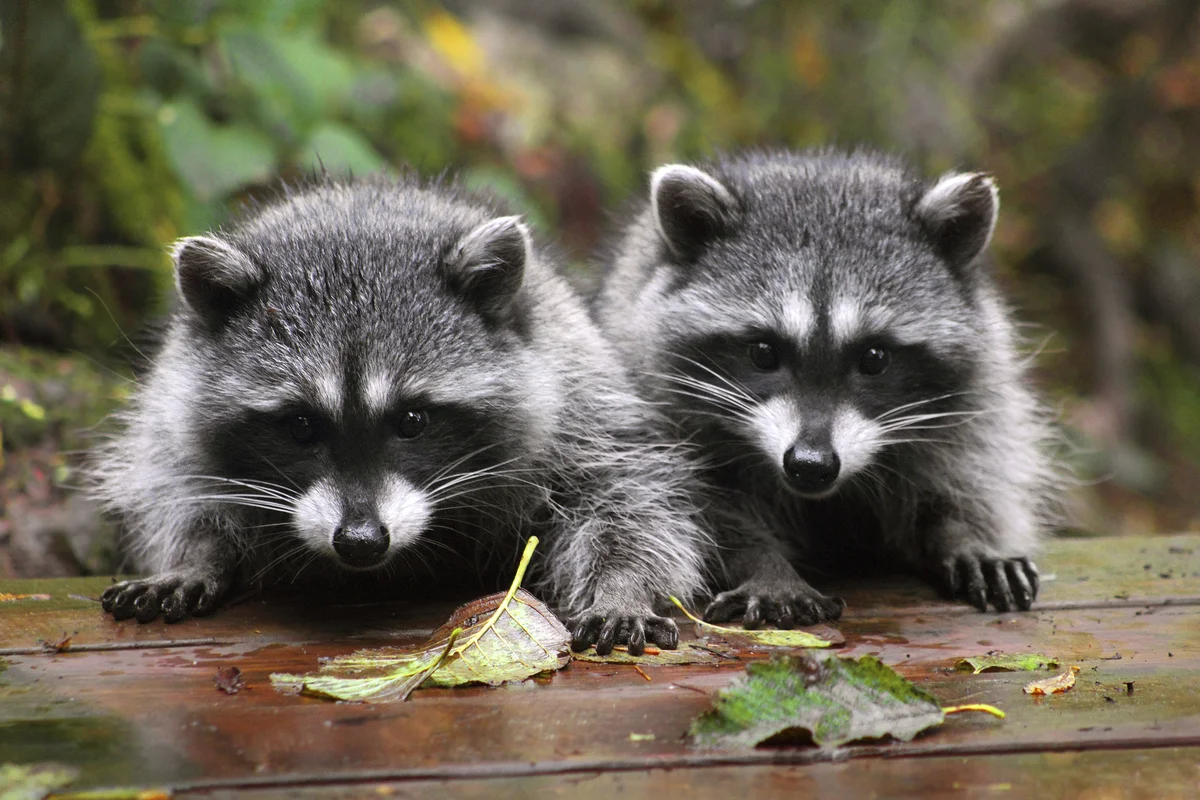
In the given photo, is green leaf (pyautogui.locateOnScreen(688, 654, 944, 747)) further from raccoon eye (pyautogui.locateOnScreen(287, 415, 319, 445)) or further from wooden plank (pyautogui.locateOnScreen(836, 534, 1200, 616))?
raccoon eye (pyautogui.locateOnScreen(287, 415, 319, 445))

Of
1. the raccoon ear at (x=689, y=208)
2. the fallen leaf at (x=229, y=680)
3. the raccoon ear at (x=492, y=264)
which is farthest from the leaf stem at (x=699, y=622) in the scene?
the raccoon ear at (x=689, y=208)

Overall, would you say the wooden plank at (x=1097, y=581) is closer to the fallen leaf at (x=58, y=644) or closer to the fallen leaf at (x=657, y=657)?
the fallen leaf at (x=657, y=657)

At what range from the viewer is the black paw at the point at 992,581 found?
344 centimetres

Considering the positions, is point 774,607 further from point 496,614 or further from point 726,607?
point 496,614

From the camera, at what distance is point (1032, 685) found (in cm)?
259

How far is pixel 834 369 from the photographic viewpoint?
3498 mm

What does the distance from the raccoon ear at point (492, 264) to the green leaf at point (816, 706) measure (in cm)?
132

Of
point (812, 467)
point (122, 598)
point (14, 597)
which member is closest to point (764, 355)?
point (812, 467)

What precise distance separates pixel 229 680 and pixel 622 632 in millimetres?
886

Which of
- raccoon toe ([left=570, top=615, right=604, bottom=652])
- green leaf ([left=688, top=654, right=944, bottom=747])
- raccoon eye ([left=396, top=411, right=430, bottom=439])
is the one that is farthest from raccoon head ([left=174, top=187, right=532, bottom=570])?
green leaf ([left=688, top=654, right=944, bottom=747])

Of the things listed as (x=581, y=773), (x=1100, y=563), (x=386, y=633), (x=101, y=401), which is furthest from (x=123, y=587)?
(x=1100, y=563)

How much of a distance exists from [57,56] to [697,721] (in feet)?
11.3

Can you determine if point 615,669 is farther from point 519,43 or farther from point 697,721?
point 519,43

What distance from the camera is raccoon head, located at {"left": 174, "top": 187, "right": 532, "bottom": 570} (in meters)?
2.96
